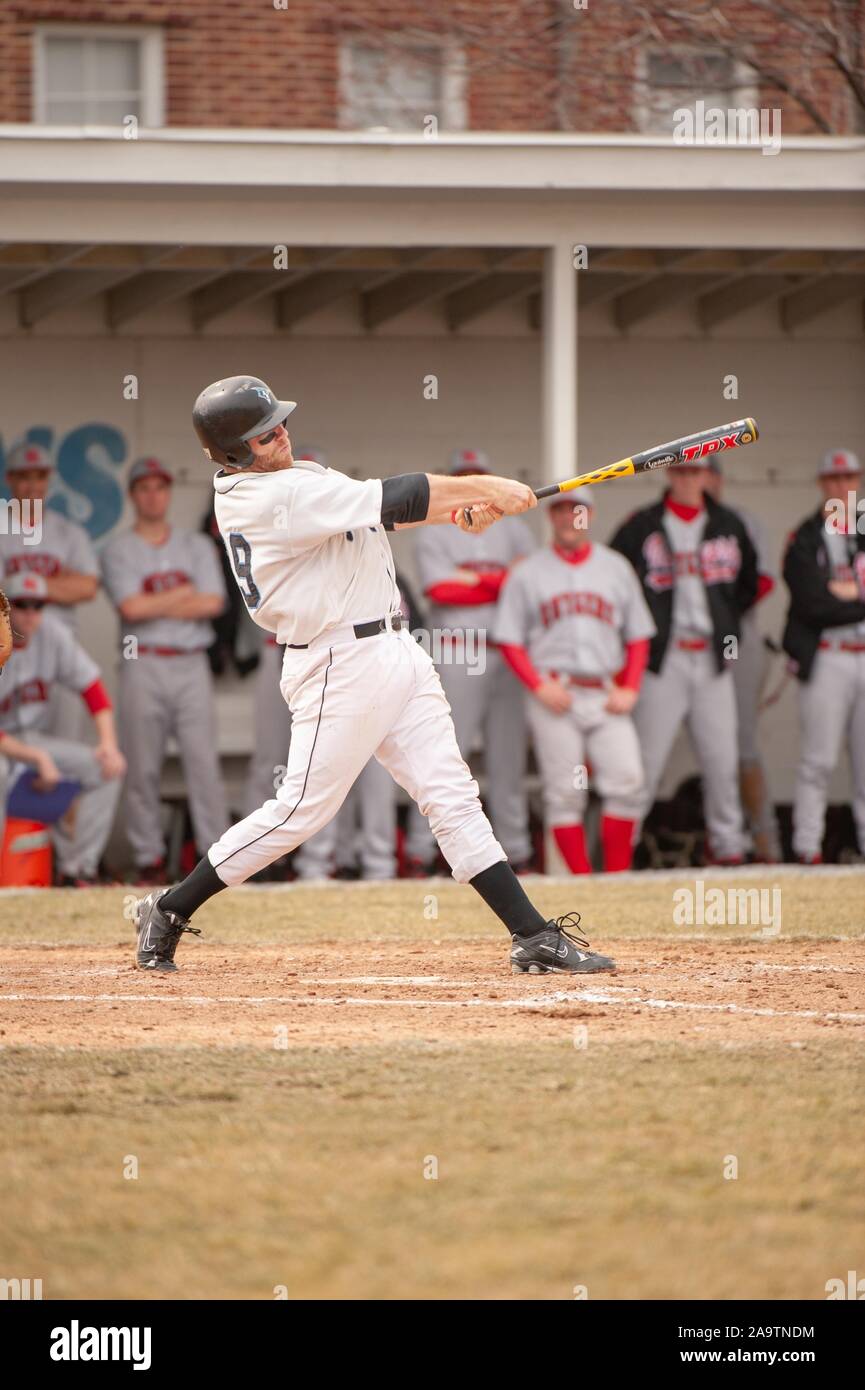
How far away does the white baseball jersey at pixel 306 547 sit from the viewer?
4918mm

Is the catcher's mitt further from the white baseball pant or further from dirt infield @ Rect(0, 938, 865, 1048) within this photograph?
dirt infield @ Rect(0, 938, 865, 1048)

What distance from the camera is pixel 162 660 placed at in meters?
9.20

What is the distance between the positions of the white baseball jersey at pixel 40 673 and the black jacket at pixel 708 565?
2713mm

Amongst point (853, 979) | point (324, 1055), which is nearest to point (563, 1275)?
point (324, 1055)

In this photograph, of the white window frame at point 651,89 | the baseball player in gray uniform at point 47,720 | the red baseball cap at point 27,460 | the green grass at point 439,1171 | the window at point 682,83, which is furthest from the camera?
the window at point 682,83

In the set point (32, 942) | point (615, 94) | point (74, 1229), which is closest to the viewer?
point (74, 1229)

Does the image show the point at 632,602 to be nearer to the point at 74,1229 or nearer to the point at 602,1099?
the point at 602,1099

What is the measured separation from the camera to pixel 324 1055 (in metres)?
4.25

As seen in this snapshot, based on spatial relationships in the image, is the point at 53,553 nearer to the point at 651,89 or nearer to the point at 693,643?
the point at 693,643

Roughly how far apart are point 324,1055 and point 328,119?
10.0 m

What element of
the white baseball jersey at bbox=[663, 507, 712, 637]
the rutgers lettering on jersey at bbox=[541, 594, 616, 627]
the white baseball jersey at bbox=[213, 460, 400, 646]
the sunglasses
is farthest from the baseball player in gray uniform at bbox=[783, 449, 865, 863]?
the sunglasses

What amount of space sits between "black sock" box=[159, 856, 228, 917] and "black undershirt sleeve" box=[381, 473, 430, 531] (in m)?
1.11

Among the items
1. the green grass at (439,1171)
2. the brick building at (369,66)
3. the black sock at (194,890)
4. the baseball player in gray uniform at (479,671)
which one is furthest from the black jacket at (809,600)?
the green grass at (439,1171)

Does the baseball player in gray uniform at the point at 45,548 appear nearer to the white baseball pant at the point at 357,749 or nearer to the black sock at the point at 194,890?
the black sock at the point at 194,890
